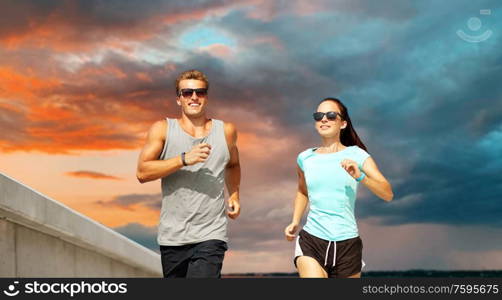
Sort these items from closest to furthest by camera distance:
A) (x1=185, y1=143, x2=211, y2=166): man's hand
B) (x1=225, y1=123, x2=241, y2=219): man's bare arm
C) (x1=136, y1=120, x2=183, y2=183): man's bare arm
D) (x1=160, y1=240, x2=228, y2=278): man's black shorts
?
(x1=185, y1=143, x2=211, y2=166): man's hand → (x1=136, y1=120, x2=183, y2=183): man's bare arm → (x1=160, y1=240, x2=228, y2=278): man's black shorts → (x1=225, y1=123, x2=241, y2=219): man's bare arm

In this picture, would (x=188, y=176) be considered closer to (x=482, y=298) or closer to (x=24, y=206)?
(x=24, y=206)

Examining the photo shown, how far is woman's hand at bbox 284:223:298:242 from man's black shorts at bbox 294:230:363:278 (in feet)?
0.34

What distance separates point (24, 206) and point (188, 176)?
4.72ft

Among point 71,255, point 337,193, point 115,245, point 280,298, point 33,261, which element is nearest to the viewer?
point 280,298

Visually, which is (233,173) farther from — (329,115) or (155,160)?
(329,115)

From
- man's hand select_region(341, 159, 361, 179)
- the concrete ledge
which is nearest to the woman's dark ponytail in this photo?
man's hand select_region(341, 159, 361, 179)

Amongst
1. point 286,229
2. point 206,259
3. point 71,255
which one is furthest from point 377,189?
point 71,255

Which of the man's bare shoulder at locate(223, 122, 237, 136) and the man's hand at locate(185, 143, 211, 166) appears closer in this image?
the man's hand at locate(185, 143, 211, 166)

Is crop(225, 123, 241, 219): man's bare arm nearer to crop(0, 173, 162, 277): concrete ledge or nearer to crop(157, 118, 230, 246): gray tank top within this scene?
crop(157, 118, 230, 246): gray tank top

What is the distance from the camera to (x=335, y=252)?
6.04m

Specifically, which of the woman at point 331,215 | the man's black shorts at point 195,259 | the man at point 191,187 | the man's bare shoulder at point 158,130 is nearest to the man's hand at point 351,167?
the woman at point 331,215

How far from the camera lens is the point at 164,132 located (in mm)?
6305

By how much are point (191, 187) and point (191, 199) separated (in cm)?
11

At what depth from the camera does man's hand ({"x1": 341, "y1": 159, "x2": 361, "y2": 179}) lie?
18.4 ft
